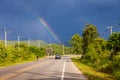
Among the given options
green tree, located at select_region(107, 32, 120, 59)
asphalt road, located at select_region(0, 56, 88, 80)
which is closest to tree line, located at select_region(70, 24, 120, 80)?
green tree, located at select_region(107, 32, 120, 59)

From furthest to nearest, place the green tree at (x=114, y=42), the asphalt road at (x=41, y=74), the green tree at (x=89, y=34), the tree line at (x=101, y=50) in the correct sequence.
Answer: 1. the green tree at (x=89, y=34)
2. the green tree at (x=114, y=42)
3. the tree line at (x=101, y=50)
4. the asphalt road at (x=41, y=74)

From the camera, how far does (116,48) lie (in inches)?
1662

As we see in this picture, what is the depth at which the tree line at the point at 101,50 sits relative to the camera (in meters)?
36.2

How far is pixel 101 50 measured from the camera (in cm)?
6662

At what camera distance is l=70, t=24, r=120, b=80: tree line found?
119 ft

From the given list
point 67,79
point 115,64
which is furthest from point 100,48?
point 67,79

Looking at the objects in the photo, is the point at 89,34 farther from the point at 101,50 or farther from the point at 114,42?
the point at 114,42

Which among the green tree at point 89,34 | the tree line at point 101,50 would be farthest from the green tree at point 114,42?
the green tree at point 89,34

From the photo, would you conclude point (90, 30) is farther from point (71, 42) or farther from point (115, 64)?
point (115, 64)

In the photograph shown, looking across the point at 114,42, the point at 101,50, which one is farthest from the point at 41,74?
the point at 101,50

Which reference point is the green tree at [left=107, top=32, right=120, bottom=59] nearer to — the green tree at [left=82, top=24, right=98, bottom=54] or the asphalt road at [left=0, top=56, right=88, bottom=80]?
the asphalt road at [left=0, top=56, right=88, bottom=80]

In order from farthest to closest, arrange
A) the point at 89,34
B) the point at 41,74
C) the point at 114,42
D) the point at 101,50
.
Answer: the point at 89,34 < the point at 101,50 < the point at 114,42 < the point at 41,74

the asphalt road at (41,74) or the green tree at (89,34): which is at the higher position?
the green tree at (89,34)

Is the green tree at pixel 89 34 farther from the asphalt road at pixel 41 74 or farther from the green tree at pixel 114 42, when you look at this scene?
the asphalt road at pixel 41 74
